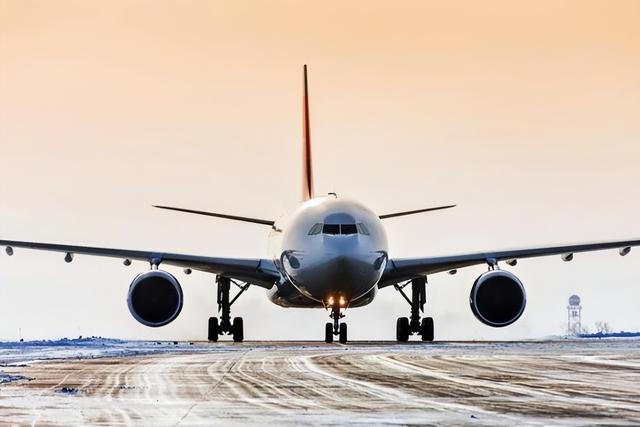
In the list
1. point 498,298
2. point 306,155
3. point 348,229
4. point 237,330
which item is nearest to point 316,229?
point 348,229

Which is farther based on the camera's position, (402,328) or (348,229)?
(402,328)

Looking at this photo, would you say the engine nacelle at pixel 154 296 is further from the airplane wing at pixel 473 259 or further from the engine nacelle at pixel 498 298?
the engine nacelle at pixel 498 298

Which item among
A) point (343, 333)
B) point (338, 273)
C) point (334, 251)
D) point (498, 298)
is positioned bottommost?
point (343, 333)

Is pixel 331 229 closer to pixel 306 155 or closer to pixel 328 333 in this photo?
pixel 328 333

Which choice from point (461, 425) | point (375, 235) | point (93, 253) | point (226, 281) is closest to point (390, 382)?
point (461, 425)

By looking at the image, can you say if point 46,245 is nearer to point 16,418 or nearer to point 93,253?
point 93,253

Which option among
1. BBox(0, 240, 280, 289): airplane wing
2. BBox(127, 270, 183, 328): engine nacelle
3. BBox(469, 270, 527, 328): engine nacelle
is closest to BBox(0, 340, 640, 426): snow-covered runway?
BBox(127, 270, 183, 328): engine nacelle

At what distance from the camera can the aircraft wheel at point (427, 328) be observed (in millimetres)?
41369

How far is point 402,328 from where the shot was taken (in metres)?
42.1

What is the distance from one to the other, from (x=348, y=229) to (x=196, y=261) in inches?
→ 264

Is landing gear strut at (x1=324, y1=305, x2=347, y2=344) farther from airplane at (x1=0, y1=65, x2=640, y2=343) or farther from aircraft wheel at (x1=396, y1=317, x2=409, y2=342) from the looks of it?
aircraft wheel at (x1=396, y1=317, x2=409, y2=342)

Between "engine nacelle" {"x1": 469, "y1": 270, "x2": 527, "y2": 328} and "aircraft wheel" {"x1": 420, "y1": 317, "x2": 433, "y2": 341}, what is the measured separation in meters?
5.93

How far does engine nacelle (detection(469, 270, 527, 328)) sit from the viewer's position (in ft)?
115

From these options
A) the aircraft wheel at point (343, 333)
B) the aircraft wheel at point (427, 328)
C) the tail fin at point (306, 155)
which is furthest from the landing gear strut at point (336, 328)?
the tail fin at point (306, 155)
